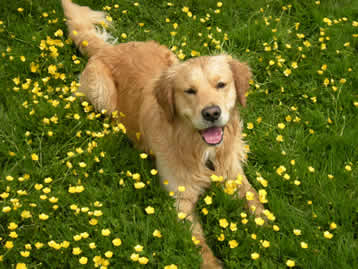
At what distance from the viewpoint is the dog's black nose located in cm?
269

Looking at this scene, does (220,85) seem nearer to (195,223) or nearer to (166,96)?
(166,96)

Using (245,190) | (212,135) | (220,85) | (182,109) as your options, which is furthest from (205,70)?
(245,190)

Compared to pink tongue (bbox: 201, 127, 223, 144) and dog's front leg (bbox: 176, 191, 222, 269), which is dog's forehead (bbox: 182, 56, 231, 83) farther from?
dog's front leg (bbox: 176, 191, 222, 269)

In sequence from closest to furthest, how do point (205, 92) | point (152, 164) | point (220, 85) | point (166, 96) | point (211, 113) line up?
1. point (211, 113)
2. point (205, 92)
3. point (220, 85)
4. point (166, 96)
5. point (152, 164)

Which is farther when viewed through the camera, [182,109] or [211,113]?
[182,109]

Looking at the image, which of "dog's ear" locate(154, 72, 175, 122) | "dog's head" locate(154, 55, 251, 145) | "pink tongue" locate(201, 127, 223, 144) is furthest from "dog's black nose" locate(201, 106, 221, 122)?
"dog's ear" locate(154, 72, 175, 122)

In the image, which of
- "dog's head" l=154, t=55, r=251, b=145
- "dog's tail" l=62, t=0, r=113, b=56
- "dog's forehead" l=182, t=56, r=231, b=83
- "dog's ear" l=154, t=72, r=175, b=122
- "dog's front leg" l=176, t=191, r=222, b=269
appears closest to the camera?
"dog's front leg" l=176, t=191, r=222, b=269

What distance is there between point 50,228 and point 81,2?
3384mm

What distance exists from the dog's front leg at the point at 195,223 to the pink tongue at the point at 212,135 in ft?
1.57

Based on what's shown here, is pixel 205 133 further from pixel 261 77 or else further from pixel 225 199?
pixel 261 77

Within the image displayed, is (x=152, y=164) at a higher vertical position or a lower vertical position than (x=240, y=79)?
lower

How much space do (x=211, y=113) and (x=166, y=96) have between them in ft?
1.63

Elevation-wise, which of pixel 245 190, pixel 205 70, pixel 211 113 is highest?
pixel 205 70

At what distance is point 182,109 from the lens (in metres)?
2.95
